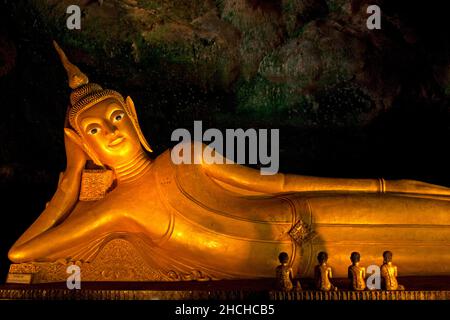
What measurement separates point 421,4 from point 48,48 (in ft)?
15.8

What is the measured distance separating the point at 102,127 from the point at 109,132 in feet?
0.24

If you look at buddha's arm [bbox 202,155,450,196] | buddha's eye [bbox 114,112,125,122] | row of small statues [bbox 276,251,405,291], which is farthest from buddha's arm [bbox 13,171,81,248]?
row of small statues [bbox 276,251,405,291]

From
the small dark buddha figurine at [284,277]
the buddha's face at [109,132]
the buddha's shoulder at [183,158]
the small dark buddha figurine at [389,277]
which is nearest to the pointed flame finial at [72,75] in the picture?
the buddha's face at [109,132]

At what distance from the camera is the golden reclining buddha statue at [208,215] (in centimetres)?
416

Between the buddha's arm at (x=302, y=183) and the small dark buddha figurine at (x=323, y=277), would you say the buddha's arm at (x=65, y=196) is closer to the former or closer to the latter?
the buddha's arm at (x=302, y=183)

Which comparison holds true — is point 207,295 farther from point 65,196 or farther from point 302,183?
point 65,196

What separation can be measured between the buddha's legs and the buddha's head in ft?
1.72

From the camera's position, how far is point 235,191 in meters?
4.58

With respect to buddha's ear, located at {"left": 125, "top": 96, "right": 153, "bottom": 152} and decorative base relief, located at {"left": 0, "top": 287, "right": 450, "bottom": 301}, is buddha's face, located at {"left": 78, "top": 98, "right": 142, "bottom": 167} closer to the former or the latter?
buddha's ear, located at {"left": 125, "top": 96, "right": 153, "bottom": 152}

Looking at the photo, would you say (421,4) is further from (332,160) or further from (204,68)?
(204,68)

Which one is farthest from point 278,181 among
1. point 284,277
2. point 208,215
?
point 284,277

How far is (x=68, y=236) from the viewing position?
425 cm

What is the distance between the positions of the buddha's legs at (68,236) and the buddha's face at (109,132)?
523mm

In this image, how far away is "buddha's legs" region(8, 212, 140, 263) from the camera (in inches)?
166
